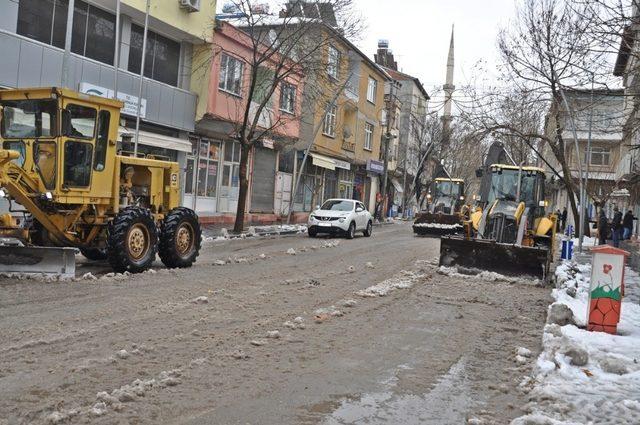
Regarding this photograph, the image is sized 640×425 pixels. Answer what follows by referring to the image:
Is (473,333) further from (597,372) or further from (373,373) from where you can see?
(373,373)

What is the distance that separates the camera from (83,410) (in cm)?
438

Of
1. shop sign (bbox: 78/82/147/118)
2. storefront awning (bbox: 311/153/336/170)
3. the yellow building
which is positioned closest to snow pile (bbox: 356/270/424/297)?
shop sign (bbox: 78/82/147/118)

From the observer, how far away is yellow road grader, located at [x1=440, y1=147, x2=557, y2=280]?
1296 centimetres

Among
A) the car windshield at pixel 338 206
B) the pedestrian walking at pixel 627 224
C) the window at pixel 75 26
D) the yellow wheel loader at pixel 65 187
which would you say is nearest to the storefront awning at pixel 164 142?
the window at pixel 75 26

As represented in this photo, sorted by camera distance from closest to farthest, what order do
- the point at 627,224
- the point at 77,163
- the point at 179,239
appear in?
the point at 77,163 → the point at 179,239 → the point at 627,224

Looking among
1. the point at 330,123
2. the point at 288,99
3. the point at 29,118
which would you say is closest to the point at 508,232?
the point at 29,118

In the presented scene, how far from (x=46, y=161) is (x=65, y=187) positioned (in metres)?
0.53

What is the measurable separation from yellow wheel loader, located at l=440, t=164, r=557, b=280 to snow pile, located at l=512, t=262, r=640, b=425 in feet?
14.2

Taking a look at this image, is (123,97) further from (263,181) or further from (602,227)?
(602,227)

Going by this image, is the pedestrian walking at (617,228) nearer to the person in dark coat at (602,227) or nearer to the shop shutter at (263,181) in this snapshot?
the person in dark coat at (602,227)

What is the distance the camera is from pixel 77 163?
33.7 feet

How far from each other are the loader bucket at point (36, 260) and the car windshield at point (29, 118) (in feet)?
6.25

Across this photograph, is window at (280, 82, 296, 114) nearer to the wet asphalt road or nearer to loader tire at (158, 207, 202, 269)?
loader tire at (158, 207, 202, 269)

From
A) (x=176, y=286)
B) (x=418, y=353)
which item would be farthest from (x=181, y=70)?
(x=418, y=353)
